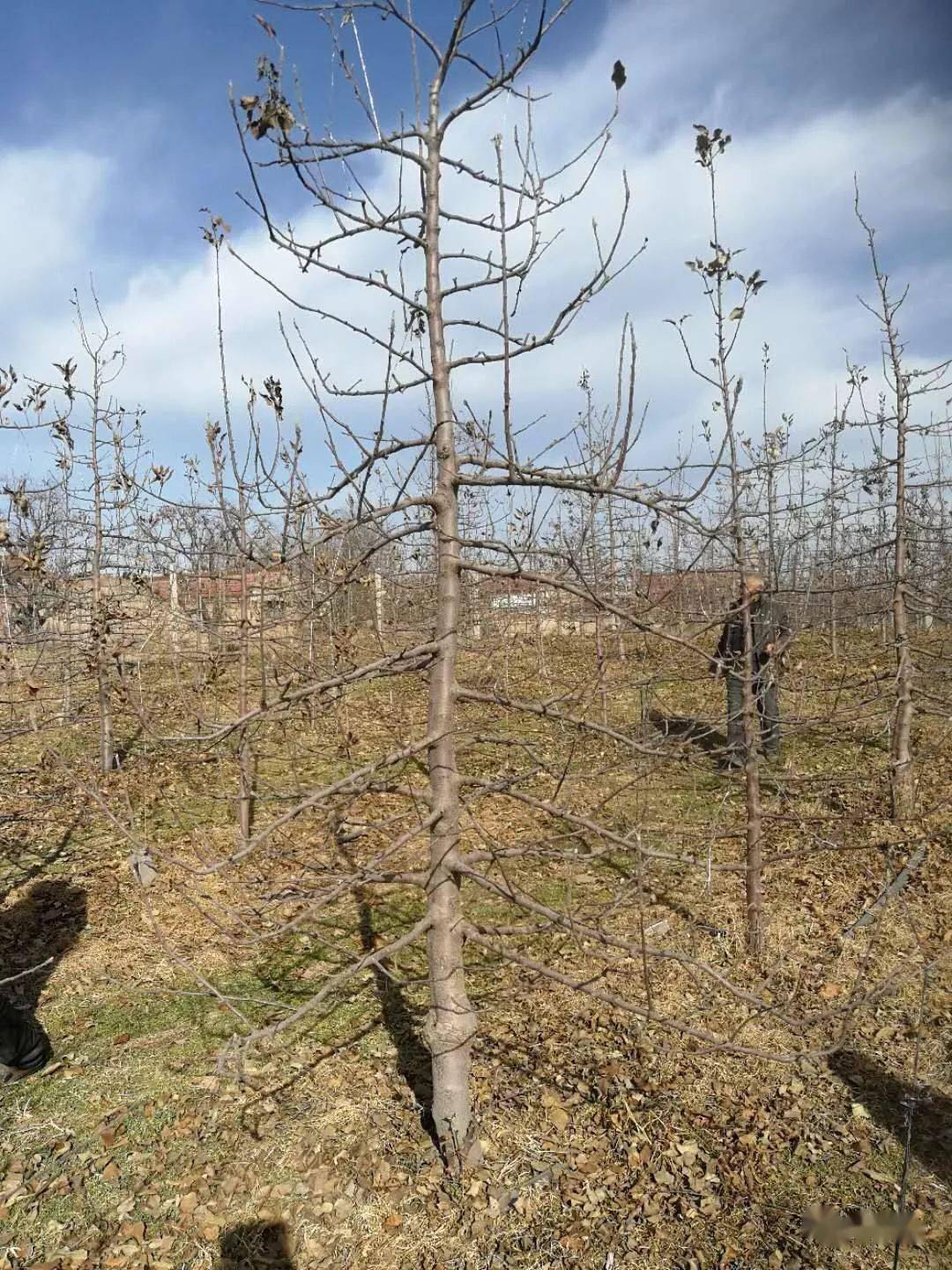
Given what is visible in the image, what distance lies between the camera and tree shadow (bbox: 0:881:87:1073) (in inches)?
177

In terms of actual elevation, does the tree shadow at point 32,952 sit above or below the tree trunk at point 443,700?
below

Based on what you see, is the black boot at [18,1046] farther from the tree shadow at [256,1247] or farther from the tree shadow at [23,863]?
the tree shadow at [23,863]

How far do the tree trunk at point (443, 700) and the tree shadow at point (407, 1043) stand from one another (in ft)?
2.25

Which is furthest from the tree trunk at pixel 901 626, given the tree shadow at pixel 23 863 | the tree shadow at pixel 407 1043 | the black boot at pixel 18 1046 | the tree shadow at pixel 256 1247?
the tree shadow at pixel 23 863

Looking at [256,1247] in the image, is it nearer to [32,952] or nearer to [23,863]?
[32,952]

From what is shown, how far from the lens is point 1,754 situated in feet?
35.8

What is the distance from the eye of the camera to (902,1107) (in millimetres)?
4035

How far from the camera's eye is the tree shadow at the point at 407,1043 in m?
4.10

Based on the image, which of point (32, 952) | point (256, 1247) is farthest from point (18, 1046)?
point (256, 1247)

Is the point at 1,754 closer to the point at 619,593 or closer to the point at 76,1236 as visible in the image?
the point at 76,1236

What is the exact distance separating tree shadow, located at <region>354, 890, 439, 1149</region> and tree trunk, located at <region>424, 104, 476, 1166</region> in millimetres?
685

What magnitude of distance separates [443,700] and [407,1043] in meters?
2.81

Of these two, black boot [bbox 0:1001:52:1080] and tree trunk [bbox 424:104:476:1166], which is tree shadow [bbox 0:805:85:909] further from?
tree trunk [bbox 424:104:476:1166]

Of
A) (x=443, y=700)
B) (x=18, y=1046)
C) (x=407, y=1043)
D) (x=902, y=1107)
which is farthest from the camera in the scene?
(x=407, y=1043)
